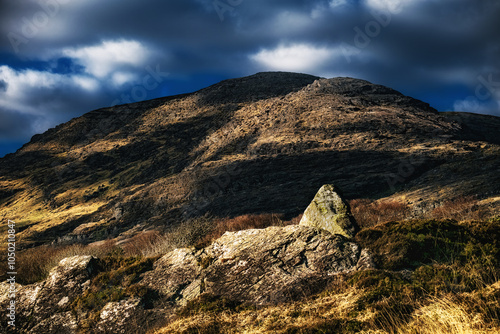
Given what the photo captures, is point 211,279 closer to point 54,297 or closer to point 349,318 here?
point 349,318

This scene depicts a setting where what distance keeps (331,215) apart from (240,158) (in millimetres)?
37709

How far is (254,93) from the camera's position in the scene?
74125mm

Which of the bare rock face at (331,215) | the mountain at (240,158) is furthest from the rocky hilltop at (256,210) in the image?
the mountain at (240,158)

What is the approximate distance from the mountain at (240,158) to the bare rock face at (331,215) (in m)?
10.5

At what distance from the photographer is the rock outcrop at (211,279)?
28.6 ft

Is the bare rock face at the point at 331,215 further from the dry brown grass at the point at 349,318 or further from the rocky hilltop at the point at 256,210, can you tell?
the dry brown grass at the point at 349,318

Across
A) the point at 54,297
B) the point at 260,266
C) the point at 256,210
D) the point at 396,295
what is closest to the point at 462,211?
the point at 260,266

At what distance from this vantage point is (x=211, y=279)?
384 inches

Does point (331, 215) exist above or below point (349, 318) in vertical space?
above

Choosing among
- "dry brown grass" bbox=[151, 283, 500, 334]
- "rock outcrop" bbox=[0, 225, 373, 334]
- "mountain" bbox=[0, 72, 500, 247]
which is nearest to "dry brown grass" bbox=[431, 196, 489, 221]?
"mountain" bbox=[0, 72, 500, 247]

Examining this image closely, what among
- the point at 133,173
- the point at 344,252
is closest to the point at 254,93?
the point at 133,173

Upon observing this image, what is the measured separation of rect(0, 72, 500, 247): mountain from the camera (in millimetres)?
34656

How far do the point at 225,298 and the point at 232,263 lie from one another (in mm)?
1304

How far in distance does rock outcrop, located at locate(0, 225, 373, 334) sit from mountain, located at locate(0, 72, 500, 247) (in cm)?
1181
